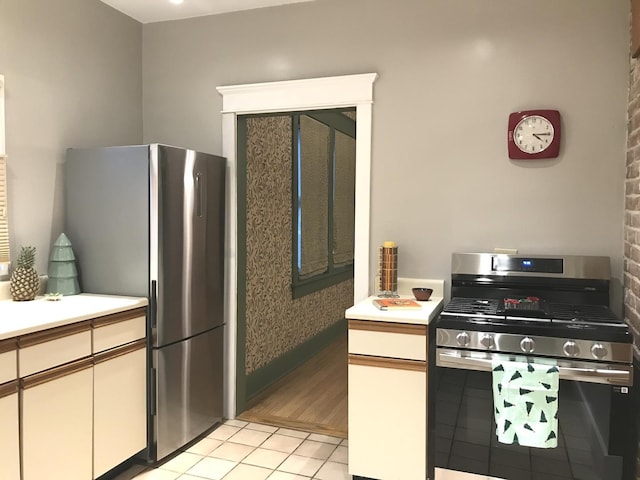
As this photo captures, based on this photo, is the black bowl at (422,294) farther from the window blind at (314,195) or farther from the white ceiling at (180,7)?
the window blind at (314,195)

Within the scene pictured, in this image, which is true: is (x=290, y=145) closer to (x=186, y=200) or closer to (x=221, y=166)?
(x=221, y=166)

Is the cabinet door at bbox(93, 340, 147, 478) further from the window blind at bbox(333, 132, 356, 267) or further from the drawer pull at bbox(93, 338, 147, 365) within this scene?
the window blind at bbox(333, 132, 356, 267)

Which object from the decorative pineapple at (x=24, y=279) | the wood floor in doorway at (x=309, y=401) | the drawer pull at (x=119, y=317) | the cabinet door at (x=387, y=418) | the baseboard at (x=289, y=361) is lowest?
the wood floor in doorway at (x=309, y=401)

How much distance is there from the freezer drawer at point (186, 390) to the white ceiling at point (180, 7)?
2004 millimetres

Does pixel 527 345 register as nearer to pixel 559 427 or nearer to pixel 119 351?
pixel 559 427

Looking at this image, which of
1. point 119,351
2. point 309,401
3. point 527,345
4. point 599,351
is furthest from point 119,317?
point 599,351

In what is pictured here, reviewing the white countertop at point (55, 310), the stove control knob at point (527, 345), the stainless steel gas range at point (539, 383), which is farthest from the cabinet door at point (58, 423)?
the stove control knob at point (527, 345)

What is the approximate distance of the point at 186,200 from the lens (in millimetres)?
3002

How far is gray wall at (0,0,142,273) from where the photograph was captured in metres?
2.77

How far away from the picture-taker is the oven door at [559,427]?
219cm

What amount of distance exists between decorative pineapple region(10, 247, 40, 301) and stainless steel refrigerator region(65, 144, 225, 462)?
29cm

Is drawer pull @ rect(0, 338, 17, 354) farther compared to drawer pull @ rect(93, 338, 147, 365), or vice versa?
drawer pull @ rect(93, 338, 147, 365)

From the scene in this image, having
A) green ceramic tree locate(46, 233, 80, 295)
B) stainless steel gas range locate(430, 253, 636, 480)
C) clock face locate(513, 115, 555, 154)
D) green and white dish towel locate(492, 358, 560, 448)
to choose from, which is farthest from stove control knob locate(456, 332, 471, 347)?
green ceramic tree locate(46, 233, 80, 295)

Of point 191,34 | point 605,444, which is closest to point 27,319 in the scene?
point 191,34
